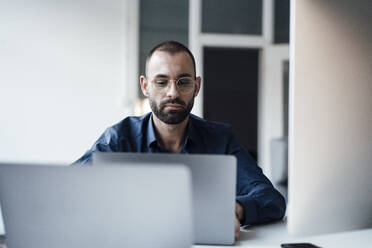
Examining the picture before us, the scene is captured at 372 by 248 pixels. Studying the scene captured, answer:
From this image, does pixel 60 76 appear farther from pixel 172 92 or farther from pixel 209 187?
pixel 209 187

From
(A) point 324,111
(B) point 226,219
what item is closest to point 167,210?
(B) point 226,219

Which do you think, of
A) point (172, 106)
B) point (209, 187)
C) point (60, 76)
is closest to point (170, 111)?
point (172, 106)

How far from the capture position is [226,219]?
1079 millimetres

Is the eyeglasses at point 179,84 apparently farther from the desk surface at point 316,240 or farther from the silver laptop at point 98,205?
the silver laptop at point 98,205

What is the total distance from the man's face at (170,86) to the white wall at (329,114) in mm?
833

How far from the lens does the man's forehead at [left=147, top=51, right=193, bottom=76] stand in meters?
1.88

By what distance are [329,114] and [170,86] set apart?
0.90 m

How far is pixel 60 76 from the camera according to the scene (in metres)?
4.53

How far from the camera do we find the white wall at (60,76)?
14.7ft

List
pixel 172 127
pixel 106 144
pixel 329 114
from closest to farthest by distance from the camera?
1. pixel 329 114
2. pixel 106 144
3. pixel 172 127

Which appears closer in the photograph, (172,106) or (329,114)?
(329,114)

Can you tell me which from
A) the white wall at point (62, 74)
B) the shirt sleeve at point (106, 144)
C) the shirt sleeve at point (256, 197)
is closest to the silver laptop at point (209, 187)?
the shirt sleeve at point (256, 197)

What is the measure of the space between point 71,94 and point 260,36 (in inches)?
85.2

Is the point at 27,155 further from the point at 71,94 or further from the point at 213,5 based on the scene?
the point at 213,5
